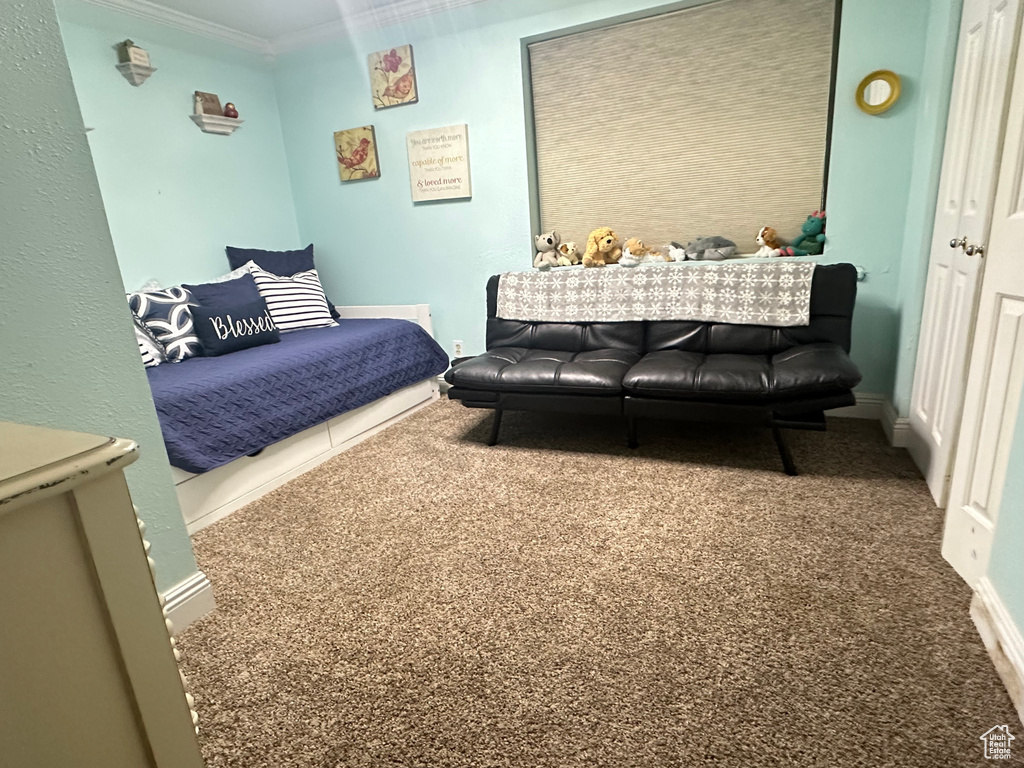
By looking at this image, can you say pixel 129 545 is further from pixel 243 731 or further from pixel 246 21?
pixel 246 21

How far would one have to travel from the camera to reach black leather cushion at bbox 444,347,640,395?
8.13 ft

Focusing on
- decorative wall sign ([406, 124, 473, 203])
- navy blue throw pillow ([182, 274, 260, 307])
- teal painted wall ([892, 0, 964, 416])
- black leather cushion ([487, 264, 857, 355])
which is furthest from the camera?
decorative wall sign ([406, 124, 473, 203])

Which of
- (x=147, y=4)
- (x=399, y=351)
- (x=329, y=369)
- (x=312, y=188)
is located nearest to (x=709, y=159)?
(x=399, y=351)

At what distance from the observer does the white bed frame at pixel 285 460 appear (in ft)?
7.09

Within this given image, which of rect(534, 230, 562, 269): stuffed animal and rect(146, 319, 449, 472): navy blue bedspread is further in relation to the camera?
rect(534, 230, 562, 269): stuffed animal

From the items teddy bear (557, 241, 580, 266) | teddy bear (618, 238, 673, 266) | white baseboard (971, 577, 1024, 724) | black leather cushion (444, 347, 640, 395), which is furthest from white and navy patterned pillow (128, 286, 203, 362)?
white baseboard (971, 577, 1024, 724)

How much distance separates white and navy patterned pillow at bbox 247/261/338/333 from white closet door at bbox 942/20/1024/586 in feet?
10.2

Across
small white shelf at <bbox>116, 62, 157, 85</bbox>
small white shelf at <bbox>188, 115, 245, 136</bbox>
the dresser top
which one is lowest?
the dresser top

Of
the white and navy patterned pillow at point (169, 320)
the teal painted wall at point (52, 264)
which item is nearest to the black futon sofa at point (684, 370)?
the white and navy patterned pillow at point (169, 320)

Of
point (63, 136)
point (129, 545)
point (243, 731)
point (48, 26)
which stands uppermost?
point (48, 26)

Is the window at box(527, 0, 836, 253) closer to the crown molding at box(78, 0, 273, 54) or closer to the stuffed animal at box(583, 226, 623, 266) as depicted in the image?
the stuffed animal at box(583, 226, 623, 266)

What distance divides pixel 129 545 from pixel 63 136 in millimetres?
1166

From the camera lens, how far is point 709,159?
2.98 m

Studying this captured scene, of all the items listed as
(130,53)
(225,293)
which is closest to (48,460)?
(225,293)
